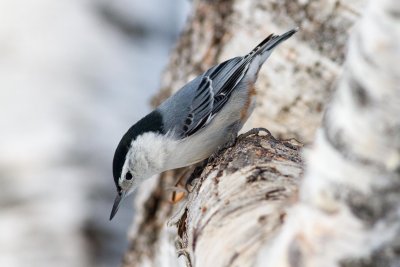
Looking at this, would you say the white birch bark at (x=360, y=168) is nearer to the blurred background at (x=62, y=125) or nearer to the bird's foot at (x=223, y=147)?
the bird's foot at (x=223, y=147)

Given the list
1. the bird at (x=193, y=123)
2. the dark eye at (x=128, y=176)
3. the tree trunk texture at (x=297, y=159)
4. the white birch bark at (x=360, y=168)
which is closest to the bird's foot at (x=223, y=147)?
the bird at (x=193, y=123)

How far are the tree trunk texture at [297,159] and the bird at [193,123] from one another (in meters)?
0.11

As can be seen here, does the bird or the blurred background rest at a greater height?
the blurred background

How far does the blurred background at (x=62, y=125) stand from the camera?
2.92m

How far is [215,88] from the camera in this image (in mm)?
2375

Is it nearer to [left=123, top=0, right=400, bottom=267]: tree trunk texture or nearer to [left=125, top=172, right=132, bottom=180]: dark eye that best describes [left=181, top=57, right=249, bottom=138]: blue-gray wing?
[left=123, top=0, right=400, bottom=267]: tree trunk texture

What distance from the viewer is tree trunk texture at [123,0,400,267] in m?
0.93

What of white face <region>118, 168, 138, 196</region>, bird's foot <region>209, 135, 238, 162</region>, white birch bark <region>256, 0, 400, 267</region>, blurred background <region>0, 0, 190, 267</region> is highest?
blurred background <region>0, 0, 190, 267</region>

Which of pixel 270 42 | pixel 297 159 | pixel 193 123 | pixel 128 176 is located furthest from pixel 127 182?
pixel 297 159

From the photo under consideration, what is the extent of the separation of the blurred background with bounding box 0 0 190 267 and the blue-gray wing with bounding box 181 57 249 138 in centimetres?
80

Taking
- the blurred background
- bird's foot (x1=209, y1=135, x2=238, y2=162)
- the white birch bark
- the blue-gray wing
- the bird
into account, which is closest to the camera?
the white birch bark

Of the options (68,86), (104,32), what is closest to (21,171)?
(68,86)

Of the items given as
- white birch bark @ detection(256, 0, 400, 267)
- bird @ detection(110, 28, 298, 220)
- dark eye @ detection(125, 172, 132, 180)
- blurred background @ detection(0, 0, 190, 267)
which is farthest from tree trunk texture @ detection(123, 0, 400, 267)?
blurred background @ detection(0, 0, 190, 267)

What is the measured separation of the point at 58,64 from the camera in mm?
3031
